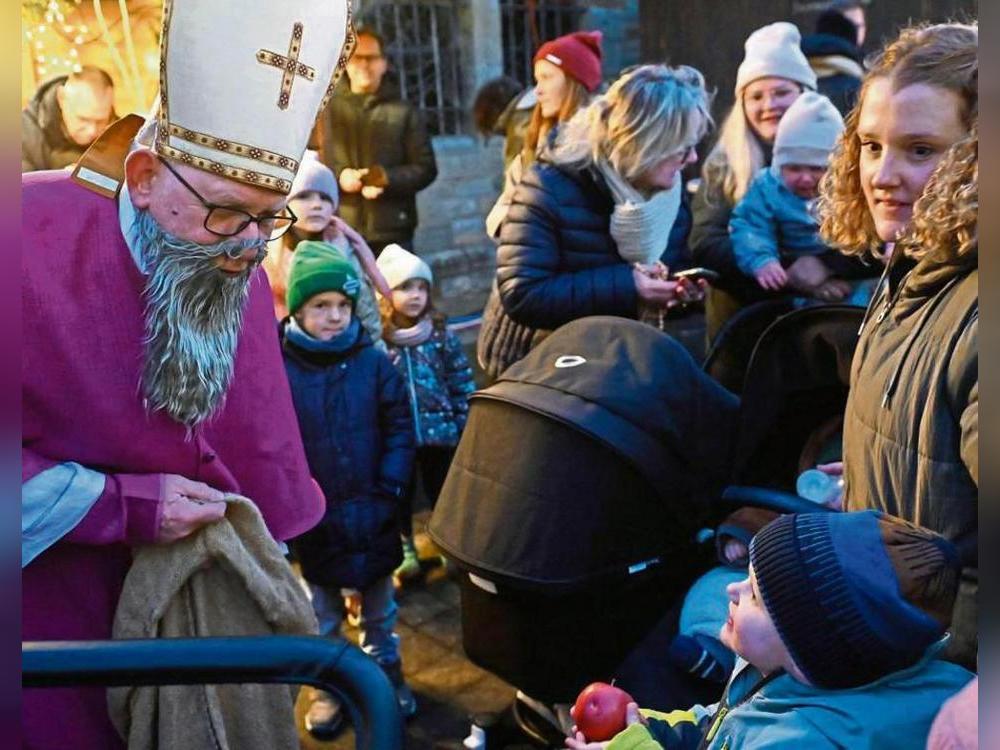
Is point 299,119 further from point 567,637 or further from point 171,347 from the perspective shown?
point 567,637

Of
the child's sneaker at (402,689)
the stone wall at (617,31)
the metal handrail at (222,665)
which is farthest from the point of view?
the stone wall at (617,31)

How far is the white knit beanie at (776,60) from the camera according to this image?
3.77 m

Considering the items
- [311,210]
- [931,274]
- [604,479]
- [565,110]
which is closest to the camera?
[931,274]

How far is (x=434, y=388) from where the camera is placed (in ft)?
12.4

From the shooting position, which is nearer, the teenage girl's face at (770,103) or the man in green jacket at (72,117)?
the teenage girl's face at (770,103)

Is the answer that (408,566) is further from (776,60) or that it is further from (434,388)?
(776,60)

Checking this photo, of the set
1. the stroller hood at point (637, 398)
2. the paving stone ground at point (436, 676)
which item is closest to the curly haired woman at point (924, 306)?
the stroller hood at point (637, 398)

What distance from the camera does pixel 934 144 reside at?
64.3 inches

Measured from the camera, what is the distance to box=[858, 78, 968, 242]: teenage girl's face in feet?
5.29

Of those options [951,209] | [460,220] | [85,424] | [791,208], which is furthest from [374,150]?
[951,209]

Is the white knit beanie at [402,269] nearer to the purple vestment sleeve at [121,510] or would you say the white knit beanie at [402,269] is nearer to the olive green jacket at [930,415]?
the purple vestment sleeve at [121,510]

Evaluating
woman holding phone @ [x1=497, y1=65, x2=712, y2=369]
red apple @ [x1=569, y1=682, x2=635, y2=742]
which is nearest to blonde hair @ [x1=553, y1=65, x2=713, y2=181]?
woman holding phone @ [x1=497, y1=65, x2=712, y2=369]

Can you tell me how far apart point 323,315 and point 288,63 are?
1.46 m

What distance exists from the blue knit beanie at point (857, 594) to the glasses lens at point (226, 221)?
97 centimetres
